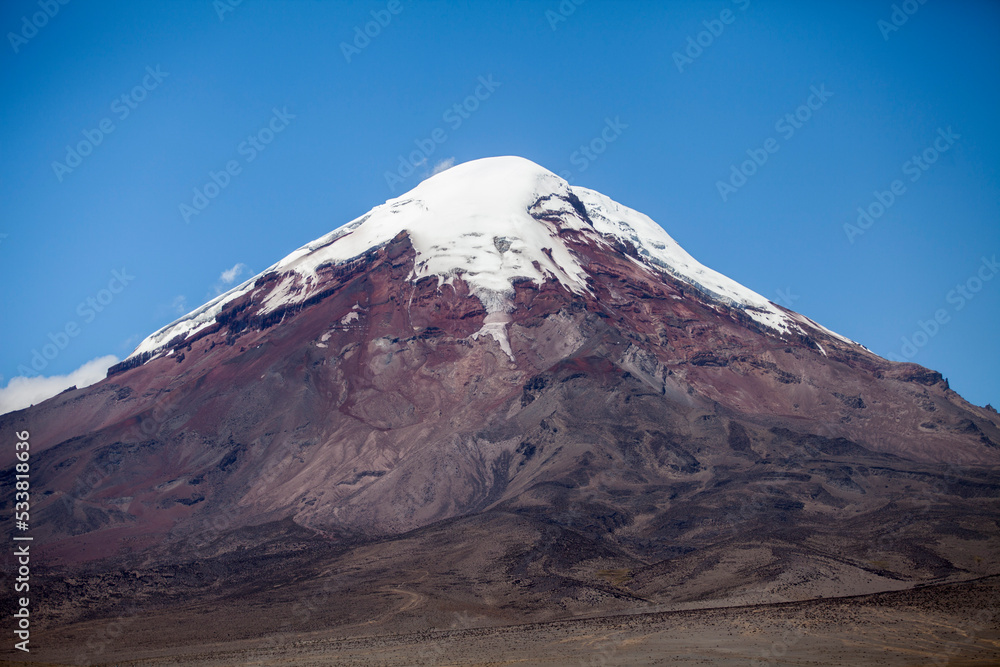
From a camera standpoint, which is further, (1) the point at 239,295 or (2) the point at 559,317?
(1) the point at 239,295

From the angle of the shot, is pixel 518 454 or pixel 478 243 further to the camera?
pixel 478 243

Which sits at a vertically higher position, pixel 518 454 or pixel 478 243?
pixel 478 243

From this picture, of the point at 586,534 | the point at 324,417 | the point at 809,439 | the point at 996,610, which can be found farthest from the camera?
the point at 324,417

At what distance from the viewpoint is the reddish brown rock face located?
251ft

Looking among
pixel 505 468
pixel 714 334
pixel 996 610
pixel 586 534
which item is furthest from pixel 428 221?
pixel 996 610

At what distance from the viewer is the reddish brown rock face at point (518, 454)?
76.4m

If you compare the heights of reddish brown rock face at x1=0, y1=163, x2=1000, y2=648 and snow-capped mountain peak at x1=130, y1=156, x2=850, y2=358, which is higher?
snow-capped mountain peak at x1=130, y1=156, x2=850, y2=358

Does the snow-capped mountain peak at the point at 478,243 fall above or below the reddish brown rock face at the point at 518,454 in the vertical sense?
above

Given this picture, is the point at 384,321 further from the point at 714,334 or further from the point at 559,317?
the point at 714,334

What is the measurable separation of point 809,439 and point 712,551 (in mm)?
49527

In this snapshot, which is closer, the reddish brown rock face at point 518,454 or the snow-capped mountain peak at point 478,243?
the reddish brown rock face at point 518,454

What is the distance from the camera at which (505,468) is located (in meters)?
111

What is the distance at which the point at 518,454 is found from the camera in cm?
11219

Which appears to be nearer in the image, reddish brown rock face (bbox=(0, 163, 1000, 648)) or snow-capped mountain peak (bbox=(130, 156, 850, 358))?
reddish brown rock face (bbox=(0, 163, 1000, 648))
